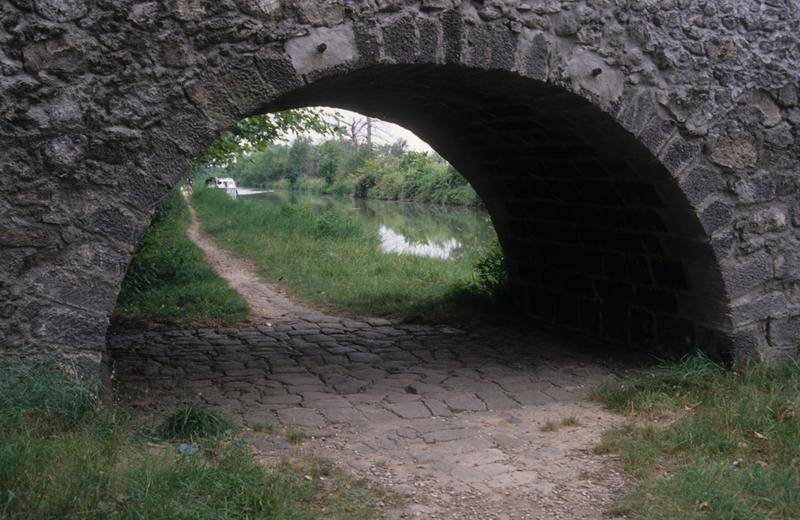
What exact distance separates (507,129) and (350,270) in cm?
469

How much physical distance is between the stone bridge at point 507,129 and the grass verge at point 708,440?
534mm

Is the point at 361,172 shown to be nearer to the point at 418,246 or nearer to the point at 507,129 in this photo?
the point at 418,246

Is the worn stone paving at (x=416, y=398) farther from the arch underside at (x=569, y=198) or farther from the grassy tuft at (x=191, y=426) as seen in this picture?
the arch underside at (x=569, y=198)

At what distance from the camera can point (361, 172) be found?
4584cm

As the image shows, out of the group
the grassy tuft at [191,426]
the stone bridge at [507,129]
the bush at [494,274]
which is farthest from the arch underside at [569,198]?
the grassy tuft at [191,426]

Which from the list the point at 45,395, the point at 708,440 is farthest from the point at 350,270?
the point at 45,395

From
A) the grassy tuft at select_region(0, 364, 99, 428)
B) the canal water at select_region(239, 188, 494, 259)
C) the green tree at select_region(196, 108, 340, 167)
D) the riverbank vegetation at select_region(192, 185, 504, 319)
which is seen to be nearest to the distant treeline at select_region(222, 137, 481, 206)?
the canal water at select_region(239, 188, 494, 259)

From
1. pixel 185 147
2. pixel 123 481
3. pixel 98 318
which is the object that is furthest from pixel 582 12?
pixel 123 481

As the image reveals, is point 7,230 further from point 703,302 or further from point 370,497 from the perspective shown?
point 703,302

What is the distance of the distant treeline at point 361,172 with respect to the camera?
33947 mm

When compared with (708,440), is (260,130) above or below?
above

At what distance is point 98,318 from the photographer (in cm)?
386

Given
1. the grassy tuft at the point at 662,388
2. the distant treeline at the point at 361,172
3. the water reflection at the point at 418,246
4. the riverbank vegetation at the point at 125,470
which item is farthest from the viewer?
the distant treeline at the point at 361,172

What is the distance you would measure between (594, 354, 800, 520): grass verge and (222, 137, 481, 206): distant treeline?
18797 millimetres
